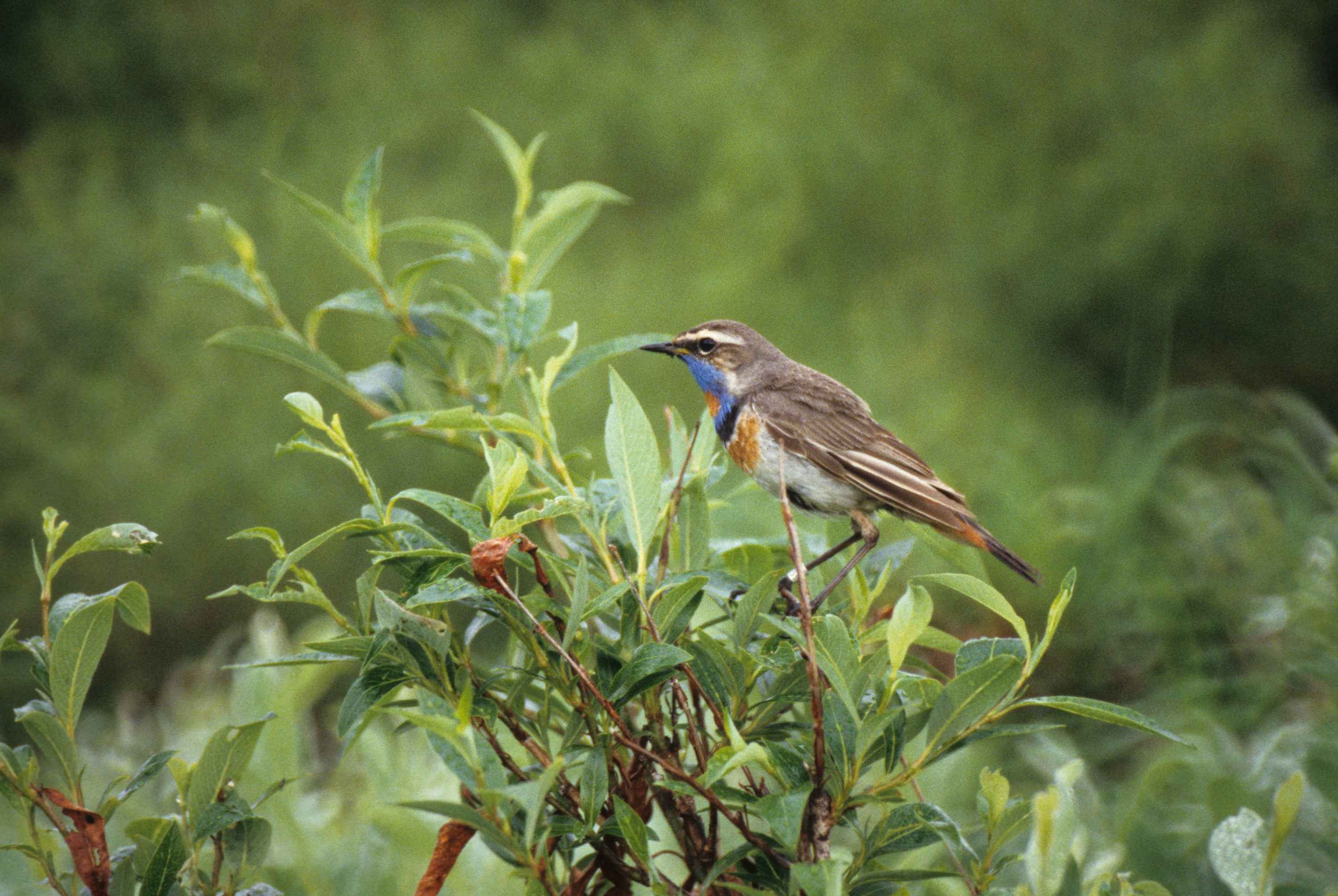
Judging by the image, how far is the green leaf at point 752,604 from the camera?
102 centimetres

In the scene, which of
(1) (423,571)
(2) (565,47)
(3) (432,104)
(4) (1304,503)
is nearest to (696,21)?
(2) (565,47)

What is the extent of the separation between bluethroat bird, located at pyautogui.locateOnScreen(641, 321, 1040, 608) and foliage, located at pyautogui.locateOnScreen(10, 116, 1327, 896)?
0.34m

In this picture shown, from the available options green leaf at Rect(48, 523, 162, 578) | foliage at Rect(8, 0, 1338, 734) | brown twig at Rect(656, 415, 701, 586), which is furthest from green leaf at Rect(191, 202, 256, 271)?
foliage at Rect(8, 0, 1338, 734)

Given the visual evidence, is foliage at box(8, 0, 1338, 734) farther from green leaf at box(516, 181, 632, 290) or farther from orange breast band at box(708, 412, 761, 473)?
green leaf at box(516, 181, 632, 290)

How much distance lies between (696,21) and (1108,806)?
304 centimetres

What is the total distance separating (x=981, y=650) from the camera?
3.33ft

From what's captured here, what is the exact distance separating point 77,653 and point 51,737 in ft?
0.24

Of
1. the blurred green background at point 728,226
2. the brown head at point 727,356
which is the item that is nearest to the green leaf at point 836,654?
the brown head at point 727,356

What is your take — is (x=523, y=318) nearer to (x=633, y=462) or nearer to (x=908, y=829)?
(x=633, y=462)

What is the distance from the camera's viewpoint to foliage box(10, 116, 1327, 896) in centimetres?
94

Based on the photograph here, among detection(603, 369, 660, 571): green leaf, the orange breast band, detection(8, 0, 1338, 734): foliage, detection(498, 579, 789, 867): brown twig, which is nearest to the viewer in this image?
detection(498, 579, 789, 867): brown twig

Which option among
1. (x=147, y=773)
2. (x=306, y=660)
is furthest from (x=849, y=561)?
(x=147, y=773)

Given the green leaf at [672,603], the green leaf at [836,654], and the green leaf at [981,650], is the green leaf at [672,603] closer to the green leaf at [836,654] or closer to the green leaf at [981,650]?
the green leaf at [836,654]

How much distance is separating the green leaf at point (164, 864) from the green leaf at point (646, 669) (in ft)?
1.25
